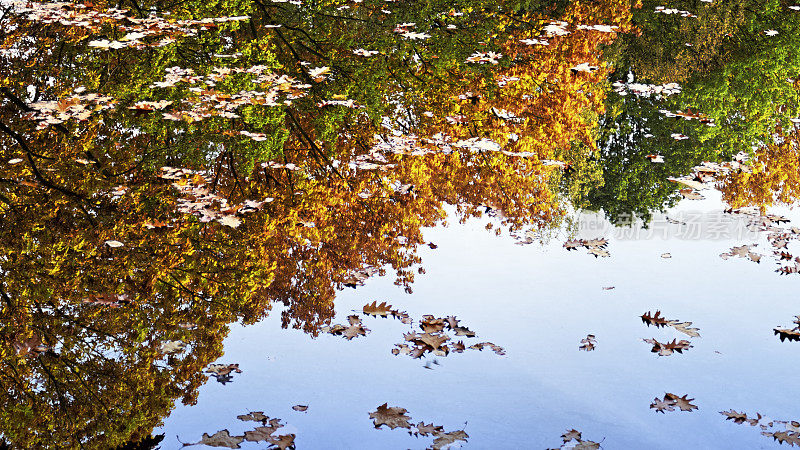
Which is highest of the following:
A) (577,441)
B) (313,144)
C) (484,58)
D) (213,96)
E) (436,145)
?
(484,58)

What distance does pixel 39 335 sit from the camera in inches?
301

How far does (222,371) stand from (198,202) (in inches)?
131

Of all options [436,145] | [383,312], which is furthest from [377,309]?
[436,145]

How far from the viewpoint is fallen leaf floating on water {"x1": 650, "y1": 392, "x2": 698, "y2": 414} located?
963 cm

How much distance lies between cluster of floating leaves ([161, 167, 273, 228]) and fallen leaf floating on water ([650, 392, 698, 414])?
651 cm

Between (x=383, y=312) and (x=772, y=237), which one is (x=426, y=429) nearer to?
(x=383, y=312)

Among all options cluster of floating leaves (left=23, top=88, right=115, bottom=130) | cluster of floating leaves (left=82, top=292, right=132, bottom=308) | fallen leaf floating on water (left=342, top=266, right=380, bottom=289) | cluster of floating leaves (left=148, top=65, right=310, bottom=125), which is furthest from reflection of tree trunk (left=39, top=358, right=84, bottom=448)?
fallen leaf floating on water (left=342, top=266, right=380, bottom=289)

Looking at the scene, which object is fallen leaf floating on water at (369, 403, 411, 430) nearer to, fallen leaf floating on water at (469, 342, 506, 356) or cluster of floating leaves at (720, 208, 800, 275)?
fallen leaf floating on water at (469, 342, 506, 356)

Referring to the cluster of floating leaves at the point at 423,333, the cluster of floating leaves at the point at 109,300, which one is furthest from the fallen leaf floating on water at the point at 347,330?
the cluster of floating leaves at the point at 109,300

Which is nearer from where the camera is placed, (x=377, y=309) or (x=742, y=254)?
(x=377, y=309)

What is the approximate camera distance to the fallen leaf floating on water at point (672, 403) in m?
9.63

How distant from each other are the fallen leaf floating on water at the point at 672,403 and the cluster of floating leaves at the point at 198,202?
6.51 m

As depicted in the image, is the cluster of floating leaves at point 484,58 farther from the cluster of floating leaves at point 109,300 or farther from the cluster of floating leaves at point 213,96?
the cluster of floating leaves at point 109,300

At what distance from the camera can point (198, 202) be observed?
999 centimetres
